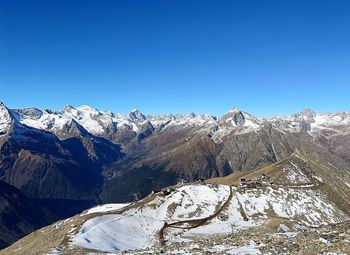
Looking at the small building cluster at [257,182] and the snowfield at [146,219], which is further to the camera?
the small building cluster at [257,182]

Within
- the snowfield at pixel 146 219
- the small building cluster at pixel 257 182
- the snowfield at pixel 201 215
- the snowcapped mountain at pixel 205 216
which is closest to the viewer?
the snowfield at pixel 146 219

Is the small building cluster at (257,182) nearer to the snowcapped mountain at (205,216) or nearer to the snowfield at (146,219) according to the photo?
the snowcapped mountain at (205,216)

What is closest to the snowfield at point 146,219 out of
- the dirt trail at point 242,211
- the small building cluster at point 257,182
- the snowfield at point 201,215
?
the snowfield at point 201,215

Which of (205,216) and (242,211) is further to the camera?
(242,211)

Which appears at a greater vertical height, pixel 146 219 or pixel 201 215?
pixel 146 219

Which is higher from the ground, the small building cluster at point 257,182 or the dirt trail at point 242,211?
the small building cluster at point 257,182

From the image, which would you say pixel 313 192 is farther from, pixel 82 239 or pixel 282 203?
pixel 82 239

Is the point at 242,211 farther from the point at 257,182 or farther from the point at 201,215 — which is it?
the point at 257,182

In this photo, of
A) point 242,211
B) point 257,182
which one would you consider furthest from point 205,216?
point 257,182

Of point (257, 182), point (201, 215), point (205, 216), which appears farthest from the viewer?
point (257, 182)

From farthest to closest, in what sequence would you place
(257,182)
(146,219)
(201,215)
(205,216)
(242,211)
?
(257,182) < (242,211) < (146,219) < (201,215) < (205,216)

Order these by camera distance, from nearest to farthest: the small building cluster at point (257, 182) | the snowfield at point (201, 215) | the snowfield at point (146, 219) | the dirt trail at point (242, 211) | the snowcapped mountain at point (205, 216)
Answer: the snowfield at point (146, 219)
the snowcapped mountain at point (205, 216)
the snowfield at point (201, 215)
the dirt trail at point (242, 211)
the small building cluster at point (257, 182)
